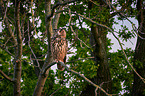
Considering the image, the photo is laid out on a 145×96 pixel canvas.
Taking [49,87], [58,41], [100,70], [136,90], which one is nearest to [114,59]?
[100,70]

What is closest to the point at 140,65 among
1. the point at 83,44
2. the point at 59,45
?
the point at 83,44

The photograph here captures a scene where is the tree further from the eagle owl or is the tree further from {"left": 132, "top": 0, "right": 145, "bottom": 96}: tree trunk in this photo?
the eagle owl

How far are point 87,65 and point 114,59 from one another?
1.94 m

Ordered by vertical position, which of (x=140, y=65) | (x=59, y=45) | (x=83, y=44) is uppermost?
(x=83, y=44)

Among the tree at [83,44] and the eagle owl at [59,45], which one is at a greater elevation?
the tree at [83,44]

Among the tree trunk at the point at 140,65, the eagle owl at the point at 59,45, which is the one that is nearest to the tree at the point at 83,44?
the tree trunk at the point at 140,65

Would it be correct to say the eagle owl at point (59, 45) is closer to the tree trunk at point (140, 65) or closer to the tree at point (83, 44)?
the tree at point (83, 44)

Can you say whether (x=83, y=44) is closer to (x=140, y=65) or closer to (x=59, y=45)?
(x=140, y=65)

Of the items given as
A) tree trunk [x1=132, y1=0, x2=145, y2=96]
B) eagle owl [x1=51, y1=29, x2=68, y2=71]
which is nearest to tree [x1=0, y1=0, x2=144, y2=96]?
tree trunk [x1=132, y1=0, x2=145, y2=96]

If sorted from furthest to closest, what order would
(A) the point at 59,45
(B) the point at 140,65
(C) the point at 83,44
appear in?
(C) the point at 83,44 → (B) the point at 140,65 → (A) the point at 59,45

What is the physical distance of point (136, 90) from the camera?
21.4ft

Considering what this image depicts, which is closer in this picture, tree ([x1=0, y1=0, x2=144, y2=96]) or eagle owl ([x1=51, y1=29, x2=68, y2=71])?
eagle owl ([x1=51, y1=29, x2=68, y2=71])

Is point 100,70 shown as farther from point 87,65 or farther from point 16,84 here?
point 16,84

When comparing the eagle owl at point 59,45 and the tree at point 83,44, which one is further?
the tree at point 83,44
